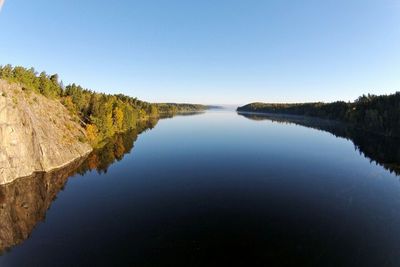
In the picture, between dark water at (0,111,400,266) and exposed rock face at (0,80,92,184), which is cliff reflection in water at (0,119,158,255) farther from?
exposed rock face at (0,80,92,184)

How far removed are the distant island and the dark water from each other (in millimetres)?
4568

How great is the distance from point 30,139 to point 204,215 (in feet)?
146

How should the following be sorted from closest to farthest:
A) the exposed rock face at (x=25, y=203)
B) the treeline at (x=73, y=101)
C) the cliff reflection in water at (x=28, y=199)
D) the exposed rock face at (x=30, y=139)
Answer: the exposed rock face at (x=25, y=203)
the cliff reflection in water at (x=28, y=199)
the exposed rock face at (x=30, y=139)
the treeline at (x=73, y=101)

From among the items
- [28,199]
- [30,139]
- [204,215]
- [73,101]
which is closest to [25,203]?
[28,199]

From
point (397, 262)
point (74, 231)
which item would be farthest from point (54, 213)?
point (397, 262)

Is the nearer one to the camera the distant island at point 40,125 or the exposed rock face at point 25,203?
the exposed rock face at point 25,203

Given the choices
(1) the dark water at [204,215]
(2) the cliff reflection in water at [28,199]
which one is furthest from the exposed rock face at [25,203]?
(1) the dark water at [204,215]

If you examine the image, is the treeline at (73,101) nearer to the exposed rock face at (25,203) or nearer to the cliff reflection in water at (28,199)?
the cliff reflection in water at (28,199)

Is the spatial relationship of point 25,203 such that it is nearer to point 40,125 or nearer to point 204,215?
point 40,125

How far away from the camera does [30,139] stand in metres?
58.3

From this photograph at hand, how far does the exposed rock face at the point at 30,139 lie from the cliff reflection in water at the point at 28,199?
2.58 meters

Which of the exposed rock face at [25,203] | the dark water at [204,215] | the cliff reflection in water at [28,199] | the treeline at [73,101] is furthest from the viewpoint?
the treeline at [73,101]

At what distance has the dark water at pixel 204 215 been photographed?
2939 centimetres

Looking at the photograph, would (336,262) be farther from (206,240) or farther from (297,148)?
(297,148)
